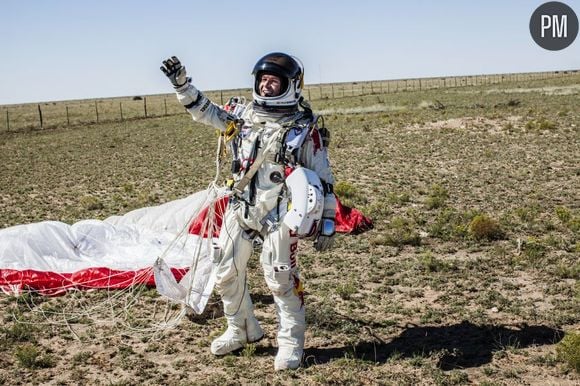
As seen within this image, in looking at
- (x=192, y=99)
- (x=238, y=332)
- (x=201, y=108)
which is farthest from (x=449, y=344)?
(x=192, y=99)

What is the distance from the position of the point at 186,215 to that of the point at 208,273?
2840 mm

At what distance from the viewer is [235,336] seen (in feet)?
19.6

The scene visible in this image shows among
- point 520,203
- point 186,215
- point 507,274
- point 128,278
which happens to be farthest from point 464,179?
point 128,278

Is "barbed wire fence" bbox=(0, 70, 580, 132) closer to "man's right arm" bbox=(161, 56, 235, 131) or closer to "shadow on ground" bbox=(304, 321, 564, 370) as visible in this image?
"man's right arm" bbox=(161, 56, 235, 131)

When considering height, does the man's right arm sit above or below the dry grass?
above

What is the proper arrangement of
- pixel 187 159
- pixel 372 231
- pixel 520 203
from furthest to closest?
pixel 187 159 < pixel 520 203 < pixel 372 231

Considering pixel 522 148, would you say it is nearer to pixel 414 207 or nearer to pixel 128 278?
pixel 414 207

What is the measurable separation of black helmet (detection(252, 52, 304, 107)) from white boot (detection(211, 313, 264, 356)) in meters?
2.04

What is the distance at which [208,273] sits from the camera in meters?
6.67

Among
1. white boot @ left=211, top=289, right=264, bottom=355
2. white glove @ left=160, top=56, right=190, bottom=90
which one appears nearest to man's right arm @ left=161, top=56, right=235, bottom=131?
white glove @ left=160, top=56, right=190, bottom=90

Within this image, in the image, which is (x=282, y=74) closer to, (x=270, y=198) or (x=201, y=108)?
(x=201, y=108)

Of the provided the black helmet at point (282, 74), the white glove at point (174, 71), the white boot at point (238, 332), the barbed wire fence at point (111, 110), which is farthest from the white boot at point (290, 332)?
the barbed wire fence at point (111, 110)

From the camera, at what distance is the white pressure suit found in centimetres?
537

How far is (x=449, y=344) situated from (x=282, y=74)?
3035 millimetres
